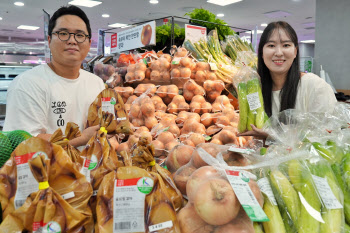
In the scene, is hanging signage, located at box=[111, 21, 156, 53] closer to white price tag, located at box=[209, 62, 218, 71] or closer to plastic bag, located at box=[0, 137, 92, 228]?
white price tag, located at box=[209, 62, 218, 71]

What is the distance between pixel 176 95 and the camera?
9.09 feet

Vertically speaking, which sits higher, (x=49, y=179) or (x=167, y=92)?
(x=167, y=92)

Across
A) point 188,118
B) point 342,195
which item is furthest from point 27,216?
point 188,118

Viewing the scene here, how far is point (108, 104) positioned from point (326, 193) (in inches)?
35.0

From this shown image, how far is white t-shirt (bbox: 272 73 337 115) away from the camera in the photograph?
201 centimetres

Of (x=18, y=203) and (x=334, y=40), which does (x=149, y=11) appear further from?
(x=18, y=203)

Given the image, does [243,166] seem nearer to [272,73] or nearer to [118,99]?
[118,99]

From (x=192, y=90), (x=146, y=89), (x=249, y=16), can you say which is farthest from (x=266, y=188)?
(x=249, y=16)

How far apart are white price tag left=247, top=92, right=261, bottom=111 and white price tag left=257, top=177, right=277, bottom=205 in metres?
0.97

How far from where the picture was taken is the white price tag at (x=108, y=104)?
1.24 meters

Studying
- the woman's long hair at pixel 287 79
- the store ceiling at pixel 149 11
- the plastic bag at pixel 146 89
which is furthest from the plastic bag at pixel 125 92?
the store ceiling at pixel 149 11

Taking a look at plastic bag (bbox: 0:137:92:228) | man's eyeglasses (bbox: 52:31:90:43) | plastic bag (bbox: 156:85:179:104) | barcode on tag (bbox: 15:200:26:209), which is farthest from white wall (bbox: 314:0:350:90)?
barcode on tag (bbox: 15:200:26:209)

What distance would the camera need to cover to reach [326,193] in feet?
2.93

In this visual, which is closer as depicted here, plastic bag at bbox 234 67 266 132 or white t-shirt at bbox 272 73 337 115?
plastic bag at bbox 234 67 266 132
